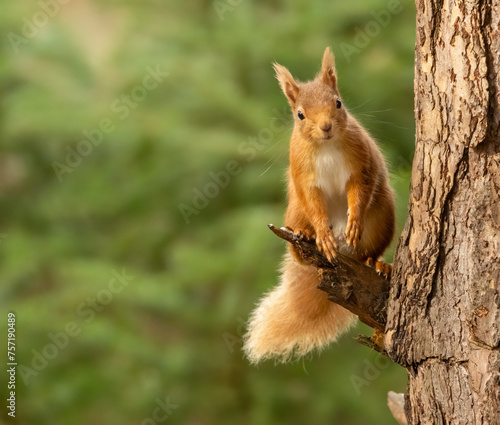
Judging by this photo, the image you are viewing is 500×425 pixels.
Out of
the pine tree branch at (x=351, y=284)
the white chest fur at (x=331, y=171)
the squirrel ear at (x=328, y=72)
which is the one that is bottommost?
the pine tree branch at (x=351, y=284)

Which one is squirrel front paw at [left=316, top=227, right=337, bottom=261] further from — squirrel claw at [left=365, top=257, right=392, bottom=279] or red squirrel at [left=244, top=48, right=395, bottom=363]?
squirrel claw at [left=365, top=257, right=392, bottom=279]

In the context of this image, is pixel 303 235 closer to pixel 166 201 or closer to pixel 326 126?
pixel 326 126

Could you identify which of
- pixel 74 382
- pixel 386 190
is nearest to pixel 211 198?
pixel 74 382

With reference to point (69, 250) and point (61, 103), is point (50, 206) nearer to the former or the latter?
point (69, 250)

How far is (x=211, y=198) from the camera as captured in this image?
3.83 meters

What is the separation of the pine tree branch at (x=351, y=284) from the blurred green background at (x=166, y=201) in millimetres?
1553

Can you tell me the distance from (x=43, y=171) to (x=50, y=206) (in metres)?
0.28

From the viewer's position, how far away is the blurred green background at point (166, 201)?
354 centimetres

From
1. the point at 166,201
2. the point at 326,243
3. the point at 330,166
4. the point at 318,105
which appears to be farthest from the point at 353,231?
the point at 166,201

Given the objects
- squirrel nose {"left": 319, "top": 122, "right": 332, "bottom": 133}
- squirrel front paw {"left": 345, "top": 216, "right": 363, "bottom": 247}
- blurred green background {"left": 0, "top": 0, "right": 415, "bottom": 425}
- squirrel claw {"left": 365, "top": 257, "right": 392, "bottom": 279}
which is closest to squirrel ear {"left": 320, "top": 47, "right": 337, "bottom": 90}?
squirrel nose {"left": 319, "top": 122, "right": 332, "bottom": 133}

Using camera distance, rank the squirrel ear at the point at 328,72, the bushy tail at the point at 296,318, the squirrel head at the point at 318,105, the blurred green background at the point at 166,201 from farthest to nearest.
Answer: the blurred green background at the point at 166,201 → the bushy tail at the point at 296,318 → the squirrel ear at the point at 328,72 → the squirrel head at the point at 318,105

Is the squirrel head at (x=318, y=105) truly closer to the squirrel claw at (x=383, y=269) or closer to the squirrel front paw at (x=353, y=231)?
the squirrel front paw at (x=353, y=231)

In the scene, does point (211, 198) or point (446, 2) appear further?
point (211, 198)

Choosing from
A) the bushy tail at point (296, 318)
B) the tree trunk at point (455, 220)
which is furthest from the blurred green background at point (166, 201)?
the tree trunk at point (455, 220)
